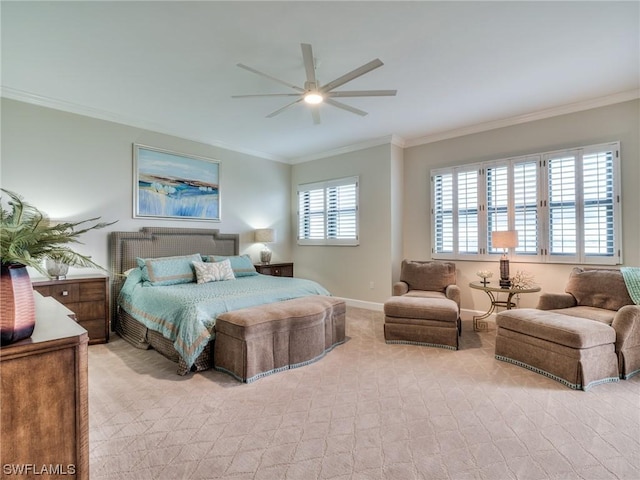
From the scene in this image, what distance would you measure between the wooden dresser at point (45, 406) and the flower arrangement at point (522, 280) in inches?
165

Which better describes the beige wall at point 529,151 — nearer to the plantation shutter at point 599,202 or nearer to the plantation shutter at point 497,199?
the plantation shutter at point 599,202

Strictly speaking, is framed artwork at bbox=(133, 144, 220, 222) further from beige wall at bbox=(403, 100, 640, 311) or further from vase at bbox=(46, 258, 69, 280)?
beige wall at bbox=(403, 100, 640, 311)

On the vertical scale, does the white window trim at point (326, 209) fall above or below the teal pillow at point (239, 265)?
above

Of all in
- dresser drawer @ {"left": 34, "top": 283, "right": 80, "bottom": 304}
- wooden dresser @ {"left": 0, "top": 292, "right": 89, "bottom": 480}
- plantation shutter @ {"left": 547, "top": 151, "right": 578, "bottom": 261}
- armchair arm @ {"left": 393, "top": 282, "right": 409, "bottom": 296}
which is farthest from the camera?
armchair arm @ {"left": 393, "top": 282, "right": 409, "bottom": 296}

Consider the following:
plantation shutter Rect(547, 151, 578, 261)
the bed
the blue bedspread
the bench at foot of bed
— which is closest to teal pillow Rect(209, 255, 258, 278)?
the bed

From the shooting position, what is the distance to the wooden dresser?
3.24 feet

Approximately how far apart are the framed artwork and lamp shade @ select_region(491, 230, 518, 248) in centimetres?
426

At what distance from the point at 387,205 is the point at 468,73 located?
2346 mm

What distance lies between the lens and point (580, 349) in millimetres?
2547

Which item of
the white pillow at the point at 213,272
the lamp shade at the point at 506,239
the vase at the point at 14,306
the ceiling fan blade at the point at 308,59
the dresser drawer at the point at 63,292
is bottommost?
the dresser drawer at the point at 63,292

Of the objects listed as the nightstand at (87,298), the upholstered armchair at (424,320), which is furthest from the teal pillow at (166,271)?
the upholstered armchair at (424,320)

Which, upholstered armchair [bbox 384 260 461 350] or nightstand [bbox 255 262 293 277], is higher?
nightstand [bbox 255 262 293 277]

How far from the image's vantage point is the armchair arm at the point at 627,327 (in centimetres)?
268

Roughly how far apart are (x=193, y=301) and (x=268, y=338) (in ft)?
2.70
